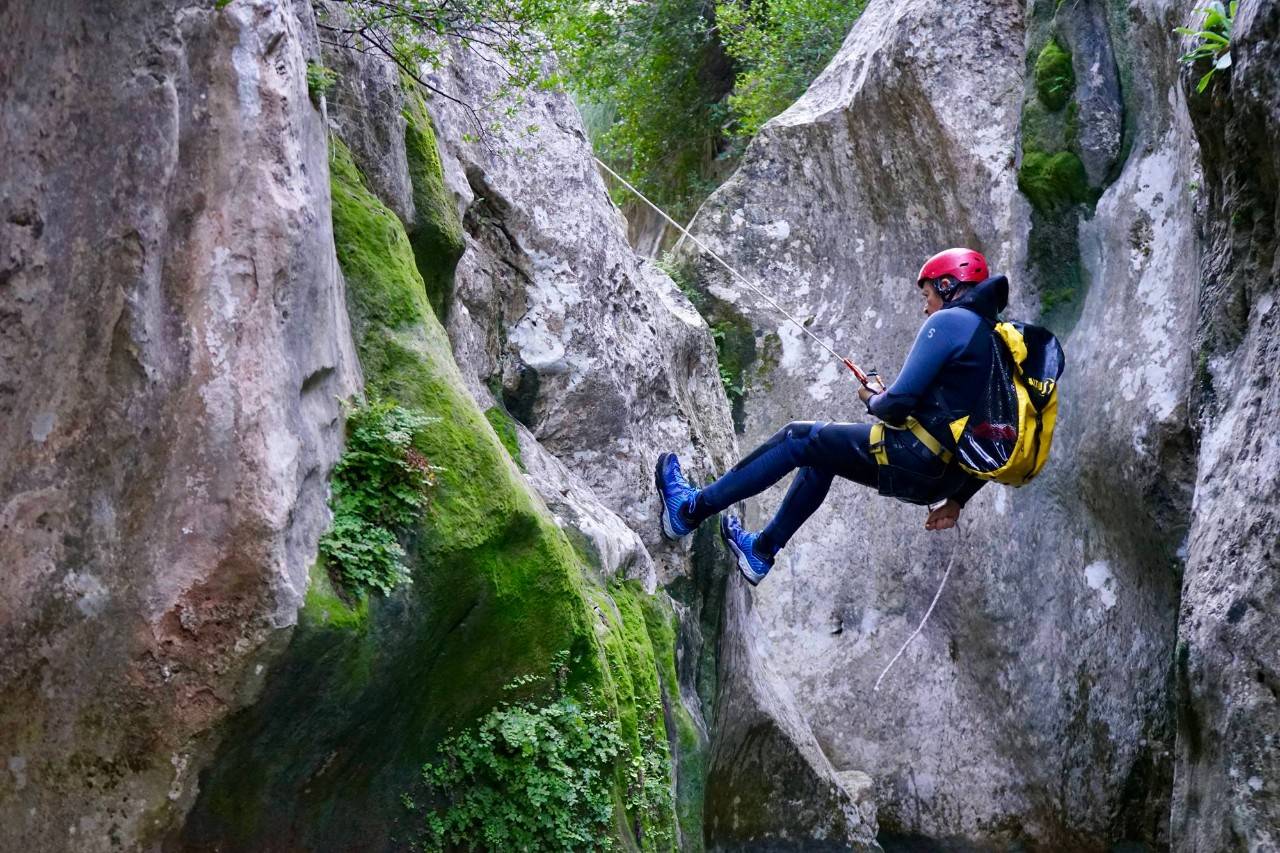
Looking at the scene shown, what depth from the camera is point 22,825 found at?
4102mm

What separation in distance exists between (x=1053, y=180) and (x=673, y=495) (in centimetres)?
454

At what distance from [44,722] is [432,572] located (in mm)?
1527

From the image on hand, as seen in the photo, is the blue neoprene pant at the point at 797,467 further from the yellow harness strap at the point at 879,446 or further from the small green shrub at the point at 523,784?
the small green shrub at the point at 523,784

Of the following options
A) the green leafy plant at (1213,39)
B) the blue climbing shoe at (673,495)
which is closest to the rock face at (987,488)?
the green leafy plant at (1213,39)

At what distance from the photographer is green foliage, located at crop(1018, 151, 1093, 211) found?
10.1m

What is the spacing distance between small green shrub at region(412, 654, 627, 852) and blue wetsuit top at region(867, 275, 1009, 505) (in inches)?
99.4

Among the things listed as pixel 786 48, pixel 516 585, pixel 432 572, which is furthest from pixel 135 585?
pixel 786 48

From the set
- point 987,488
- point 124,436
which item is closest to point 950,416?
point 987,488

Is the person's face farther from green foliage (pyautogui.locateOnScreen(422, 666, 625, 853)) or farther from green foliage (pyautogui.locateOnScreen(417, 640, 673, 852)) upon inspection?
green foliage (pyautogui.locateOnScreen(422, 666, 625, 853))

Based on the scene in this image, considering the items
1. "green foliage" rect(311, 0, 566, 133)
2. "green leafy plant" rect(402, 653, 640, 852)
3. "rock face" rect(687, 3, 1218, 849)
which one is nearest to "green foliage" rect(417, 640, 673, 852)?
"green leafy plant" rect(402, 653, 640, 852)

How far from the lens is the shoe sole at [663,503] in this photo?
26.5 feet

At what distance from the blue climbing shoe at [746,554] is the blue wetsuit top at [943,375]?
5.34ft

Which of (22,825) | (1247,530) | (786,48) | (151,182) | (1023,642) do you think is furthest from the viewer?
(786,48)

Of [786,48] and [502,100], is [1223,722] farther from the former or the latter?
[786,48]
